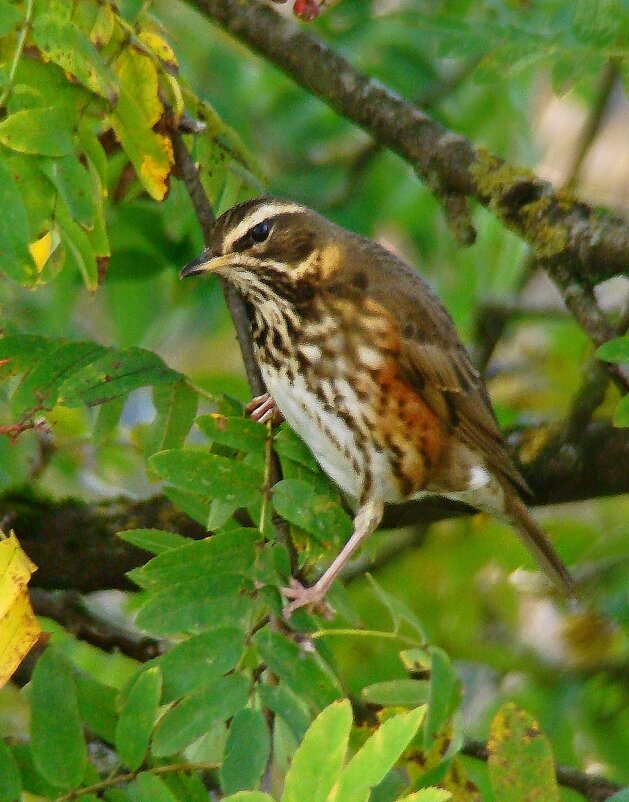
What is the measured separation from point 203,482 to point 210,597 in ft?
0.93

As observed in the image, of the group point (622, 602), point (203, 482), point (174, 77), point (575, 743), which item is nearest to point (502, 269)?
point (622, 602)

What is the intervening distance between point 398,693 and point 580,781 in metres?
0.85

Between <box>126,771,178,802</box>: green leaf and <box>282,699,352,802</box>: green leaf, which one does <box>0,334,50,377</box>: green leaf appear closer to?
<box>126,771,178,802</box>: green leaf

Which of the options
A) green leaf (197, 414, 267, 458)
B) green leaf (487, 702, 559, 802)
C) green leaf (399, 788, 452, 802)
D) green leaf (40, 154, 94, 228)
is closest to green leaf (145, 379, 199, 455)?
green leaf (197, 414, 267, 458)

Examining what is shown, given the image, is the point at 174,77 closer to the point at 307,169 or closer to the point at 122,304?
the point at 122,304

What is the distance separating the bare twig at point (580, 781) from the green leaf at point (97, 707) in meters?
1.12

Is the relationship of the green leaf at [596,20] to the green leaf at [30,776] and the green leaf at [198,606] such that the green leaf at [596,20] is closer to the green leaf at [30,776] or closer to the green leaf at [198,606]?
the green leaf at [198,606]

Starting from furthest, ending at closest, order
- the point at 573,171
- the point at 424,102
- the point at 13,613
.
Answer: the point at 573,171 < the point at 424,102 < the point at 13,613

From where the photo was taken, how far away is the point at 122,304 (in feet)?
17.6

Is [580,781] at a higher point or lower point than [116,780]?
lower

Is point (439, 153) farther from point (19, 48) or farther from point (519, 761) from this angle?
point (519, 761)

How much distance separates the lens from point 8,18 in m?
3.12

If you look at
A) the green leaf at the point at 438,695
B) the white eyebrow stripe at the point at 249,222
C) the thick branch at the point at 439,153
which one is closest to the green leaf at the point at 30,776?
the green leaf at the point at 438,695

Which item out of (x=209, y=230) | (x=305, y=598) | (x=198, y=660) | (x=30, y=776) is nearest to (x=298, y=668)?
(x=198, y=660)
